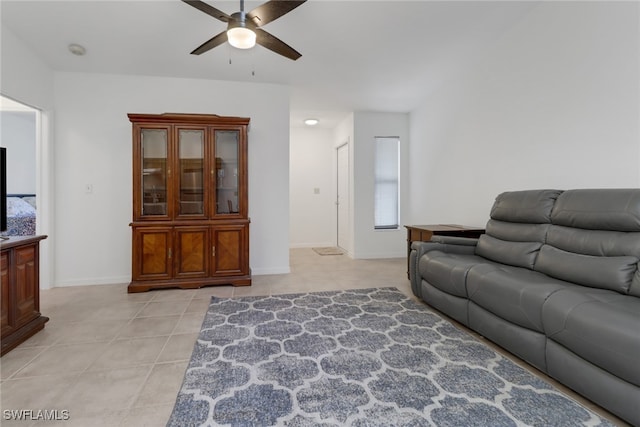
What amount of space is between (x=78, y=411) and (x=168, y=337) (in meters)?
0.83

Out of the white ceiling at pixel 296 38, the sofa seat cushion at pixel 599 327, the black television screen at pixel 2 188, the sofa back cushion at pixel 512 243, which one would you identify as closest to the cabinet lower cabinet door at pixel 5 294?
the black television screen at pixel 2 188

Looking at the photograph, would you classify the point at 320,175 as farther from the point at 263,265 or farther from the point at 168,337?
the point at 168,337

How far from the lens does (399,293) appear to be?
3.38m

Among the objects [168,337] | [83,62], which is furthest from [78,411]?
[83,62]

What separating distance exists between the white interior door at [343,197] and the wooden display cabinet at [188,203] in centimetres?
262

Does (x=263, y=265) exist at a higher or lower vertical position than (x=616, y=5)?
lower

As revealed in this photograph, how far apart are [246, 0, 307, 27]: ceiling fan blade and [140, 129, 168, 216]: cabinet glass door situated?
1.97 m

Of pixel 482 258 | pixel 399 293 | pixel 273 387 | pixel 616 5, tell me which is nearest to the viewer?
pixel 273 387

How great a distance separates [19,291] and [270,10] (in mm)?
2782

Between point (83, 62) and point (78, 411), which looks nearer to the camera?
point (78, 411)

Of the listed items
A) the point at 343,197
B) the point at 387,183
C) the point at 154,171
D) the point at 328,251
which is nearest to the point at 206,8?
the point at 154,171

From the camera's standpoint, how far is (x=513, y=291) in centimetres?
196

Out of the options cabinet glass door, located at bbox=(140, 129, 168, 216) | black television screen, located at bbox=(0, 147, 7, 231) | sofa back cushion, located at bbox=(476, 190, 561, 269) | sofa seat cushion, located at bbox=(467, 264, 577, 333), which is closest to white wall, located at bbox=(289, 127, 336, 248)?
cabinet glass door, located at bbox=(140, 129, 168, 216)

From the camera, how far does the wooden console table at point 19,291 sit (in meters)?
2.13
